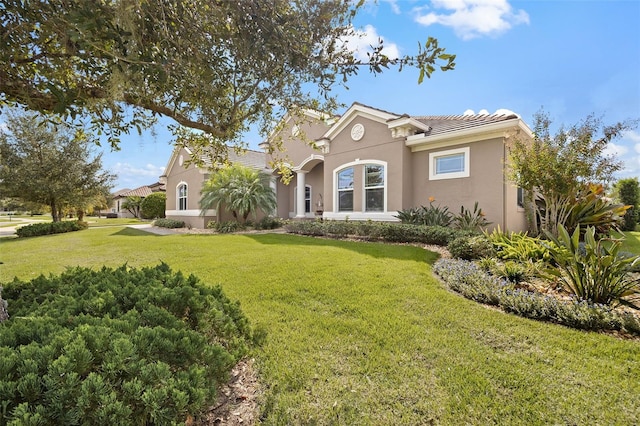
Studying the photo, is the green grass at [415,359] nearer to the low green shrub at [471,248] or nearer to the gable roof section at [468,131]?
the low green shrub at [471,248]

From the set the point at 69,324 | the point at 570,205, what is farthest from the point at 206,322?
the point at 570,205

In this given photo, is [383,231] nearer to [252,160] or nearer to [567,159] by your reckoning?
[567,159]

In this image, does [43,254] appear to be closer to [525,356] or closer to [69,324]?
[69,324]

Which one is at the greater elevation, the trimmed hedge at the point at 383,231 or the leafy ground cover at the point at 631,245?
the trimmed hedge at the point at 383,231

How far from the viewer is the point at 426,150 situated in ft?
37.4

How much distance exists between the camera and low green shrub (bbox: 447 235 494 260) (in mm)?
7042

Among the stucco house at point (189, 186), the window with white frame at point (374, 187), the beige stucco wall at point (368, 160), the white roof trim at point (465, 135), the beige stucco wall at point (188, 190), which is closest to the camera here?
the white roof trim at point (465, 135)

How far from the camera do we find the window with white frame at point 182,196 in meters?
19.6

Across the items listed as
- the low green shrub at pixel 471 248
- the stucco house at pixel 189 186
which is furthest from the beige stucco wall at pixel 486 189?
the stucco house at pixel 189 186

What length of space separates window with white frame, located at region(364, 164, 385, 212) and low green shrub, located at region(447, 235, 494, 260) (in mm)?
4983

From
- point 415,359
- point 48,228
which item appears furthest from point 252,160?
point 415,359

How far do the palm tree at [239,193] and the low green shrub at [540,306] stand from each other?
11.8 m

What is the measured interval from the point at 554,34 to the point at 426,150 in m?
5.37

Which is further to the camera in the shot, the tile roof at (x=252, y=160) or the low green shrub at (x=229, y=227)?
the tile roof at (x=252, y=160)
